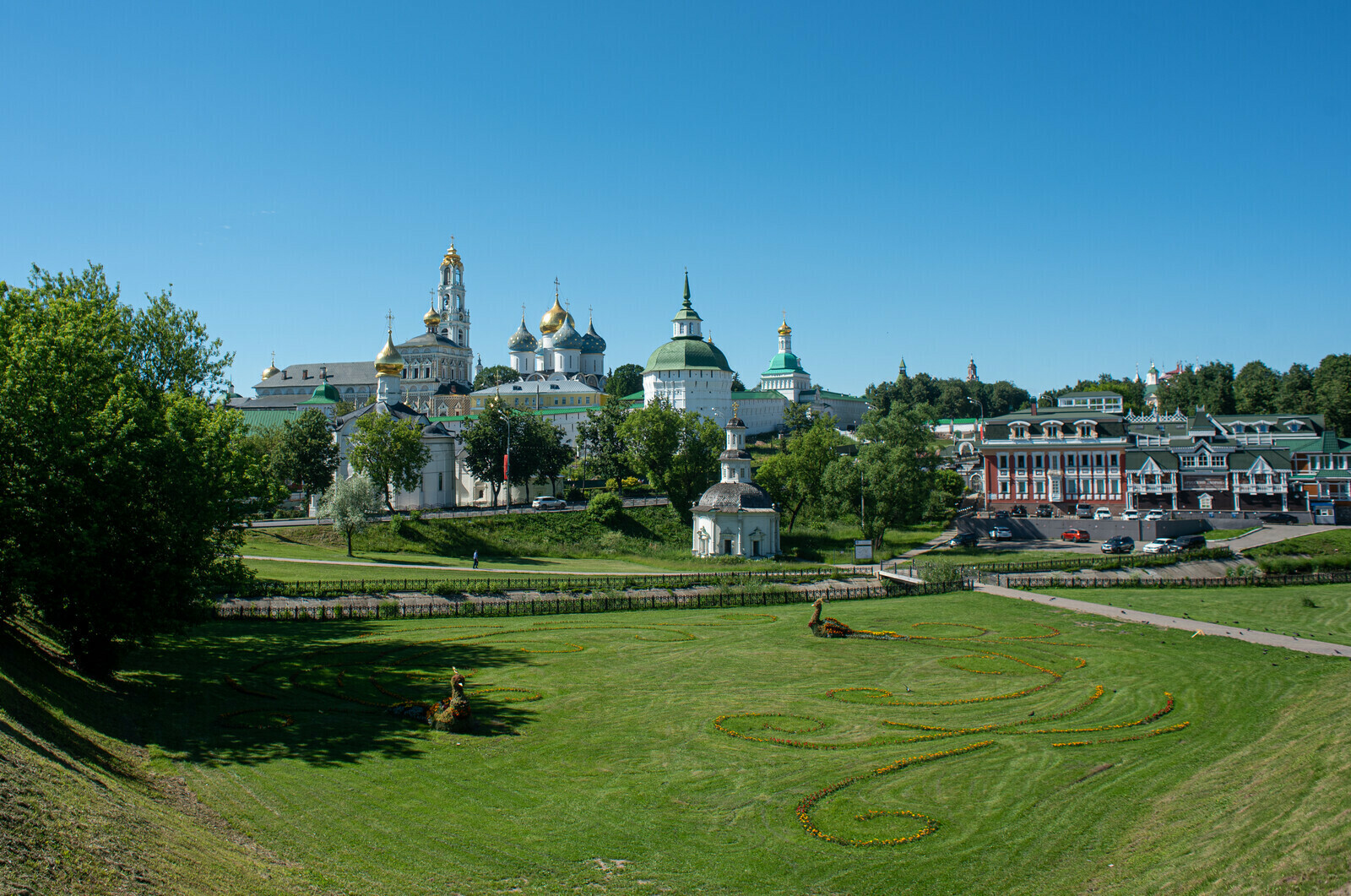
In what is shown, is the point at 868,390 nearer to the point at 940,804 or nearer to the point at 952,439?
the point at 952,439

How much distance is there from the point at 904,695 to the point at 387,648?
15965 millimetres

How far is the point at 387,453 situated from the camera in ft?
208

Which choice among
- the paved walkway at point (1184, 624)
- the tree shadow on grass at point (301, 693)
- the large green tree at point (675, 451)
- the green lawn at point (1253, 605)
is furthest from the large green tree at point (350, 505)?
the green lawn at point (1253, 605)

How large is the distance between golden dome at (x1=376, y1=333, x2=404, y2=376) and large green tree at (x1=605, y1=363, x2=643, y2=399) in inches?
1448

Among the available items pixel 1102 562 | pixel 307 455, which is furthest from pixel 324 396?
pixel 1102 562

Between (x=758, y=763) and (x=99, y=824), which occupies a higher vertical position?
(x=99, y=824)

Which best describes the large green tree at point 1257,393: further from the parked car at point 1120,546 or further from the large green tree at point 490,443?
the large green tree at point 490,443

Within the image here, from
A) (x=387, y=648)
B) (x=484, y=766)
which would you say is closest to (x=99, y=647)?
(x=387, y=648)

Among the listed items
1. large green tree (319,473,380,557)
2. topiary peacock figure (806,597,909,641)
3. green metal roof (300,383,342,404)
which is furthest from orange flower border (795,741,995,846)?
green metal roof (300,383,342,404)

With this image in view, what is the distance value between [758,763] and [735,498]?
4318cm

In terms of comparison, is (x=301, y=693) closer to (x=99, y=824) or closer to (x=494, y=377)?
(x=99, y=824)

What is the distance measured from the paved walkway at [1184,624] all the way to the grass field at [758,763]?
161 centimetres

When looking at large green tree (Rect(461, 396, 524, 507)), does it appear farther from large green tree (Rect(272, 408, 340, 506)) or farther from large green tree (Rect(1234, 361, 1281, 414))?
large green tree (Rect(1234, 361, 1281, 414))

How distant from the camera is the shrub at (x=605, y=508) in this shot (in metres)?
66.6
